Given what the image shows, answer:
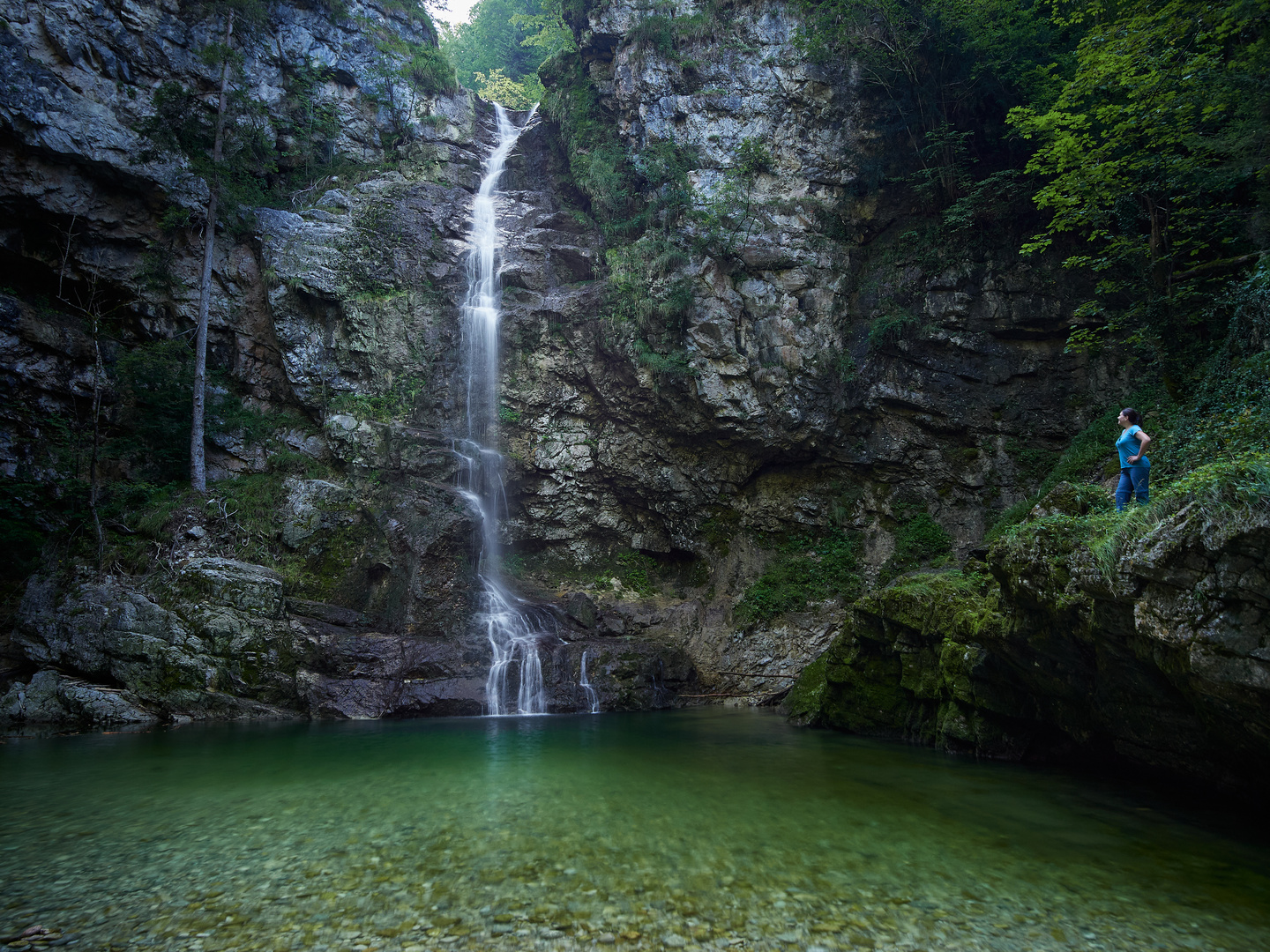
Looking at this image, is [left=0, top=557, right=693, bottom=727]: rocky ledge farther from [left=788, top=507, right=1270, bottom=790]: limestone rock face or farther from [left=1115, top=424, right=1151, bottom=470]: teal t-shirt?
[left=1115, top=424, right=1151, bottom=470]: teal t-shirt

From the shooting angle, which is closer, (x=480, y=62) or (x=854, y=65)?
(x=854, y=65)

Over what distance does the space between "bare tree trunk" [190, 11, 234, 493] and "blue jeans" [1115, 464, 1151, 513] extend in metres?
17.5

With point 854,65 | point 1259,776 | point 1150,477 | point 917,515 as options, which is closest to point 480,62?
point 854,65

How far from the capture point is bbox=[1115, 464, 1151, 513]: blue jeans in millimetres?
6383

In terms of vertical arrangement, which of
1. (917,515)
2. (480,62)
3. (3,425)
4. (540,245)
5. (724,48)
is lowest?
(917,515)

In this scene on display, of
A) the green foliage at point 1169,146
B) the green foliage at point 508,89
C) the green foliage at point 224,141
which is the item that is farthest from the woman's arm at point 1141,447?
the green foliage at point 508,89

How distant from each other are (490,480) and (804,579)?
9101 millimetres

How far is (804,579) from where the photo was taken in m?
17.1

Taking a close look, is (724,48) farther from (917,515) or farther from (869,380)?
(917,515)

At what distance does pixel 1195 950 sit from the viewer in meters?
3.49

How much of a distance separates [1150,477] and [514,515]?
574 inches

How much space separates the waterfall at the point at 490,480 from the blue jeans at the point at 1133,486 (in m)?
11.3

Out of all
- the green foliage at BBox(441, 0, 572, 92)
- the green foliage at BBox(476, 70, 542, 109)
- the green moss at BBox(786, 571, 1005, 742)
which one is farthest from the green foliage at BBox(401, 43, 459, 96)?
the green moss at BBox(786, 571, 1005, 742)

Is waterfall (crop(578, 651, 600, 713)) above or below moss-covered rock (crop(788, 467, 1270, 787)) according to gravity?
below
